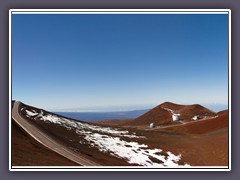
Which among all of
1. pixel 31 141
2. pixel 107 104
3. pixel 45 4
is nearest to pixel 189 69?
pixel 107 104

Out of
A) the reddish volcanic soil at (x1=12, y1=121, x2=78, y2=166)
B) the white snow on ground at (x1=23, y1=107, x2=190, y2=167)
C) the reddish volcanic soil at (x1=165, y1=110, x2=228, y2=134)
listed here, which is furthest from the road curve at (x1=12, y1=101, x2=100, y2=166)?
the reddish volcanic soil at (x1=165, y1=110, x2=228, y2=134)

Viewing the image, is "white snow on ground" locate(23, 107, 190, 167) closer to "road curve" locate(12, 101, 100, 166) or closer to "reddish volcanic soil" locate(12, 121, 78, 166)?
"road curve" locate(12, 101, 100, 166)

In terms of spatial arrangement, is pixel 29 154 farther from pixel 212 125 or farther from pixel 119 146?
pixel 212 125

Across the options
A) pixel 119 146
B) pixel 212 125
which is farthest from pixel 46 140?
pixel 212 125

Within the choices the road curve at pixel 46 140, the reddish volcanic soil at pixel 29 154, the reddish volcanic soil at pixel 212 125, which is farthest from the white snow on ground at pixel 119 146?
the reddish volcanic soil at pixel 212 125

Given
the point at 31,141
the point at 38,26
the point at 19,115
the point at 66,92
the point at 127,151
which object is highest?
the point at 38,26

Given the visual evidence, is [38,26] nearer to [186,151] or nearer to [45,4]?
[45,4]
